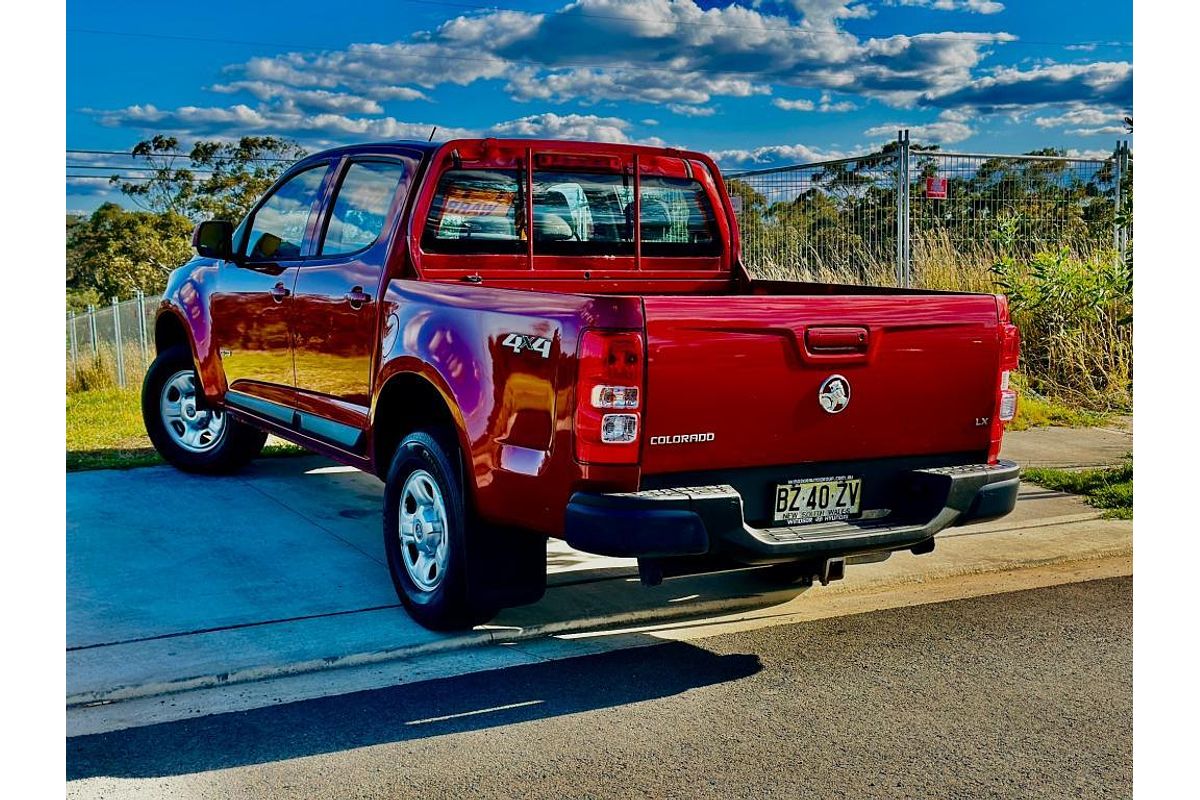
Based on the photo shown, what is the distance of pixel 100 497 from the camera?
8.03 meters

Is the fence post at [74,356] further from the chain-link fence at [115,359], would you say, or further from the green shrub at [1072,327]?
the green shrub at [1072,327]

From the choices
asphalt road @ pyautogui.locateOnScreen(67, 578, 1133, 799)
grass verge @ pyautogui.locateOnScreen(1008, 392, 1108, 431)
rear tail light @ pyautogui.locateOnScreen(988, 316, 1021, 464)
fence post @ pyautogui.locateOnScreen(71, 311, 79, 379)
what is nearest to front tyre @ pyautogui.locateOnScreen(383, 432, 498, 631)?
asphalt road @ pyautogui.locateOnScreen(67, 578, 1133, 799)

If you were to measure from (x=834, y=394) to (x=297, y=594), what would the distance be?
2690 millimetres

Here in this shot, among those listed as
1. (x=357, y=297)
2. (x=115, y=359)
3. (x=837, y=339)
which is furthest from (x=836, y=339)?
(x=115, y=359)

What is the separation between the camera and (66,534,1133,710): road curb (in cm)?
493

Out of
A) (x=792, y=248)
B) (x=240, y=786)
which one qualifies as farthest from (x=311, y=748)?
(x=792, y=248)

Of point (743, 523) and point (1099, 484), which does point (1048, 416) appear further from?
point (743, 523)

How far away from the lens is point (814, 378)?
192 inches

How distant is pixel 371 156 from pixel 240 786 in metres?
3.47

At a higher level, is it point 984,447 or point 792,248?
point 792,248

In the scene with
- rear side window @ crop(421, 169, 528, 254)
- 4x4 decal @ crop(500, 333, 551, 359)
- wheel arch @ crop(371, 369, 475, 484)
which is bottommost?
wheel arch @ crop(371, 369, 475, 484)

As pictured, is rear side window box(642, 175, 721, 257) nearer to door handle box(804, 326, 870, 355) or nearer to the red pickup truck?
the red pickup truck

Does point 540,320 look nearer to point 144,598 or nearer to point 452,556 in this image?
point 452,556

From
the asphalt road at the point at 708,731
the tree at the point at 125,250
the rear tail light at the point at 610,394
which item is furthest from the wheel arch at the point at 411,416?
the tree at the point at 125,250
